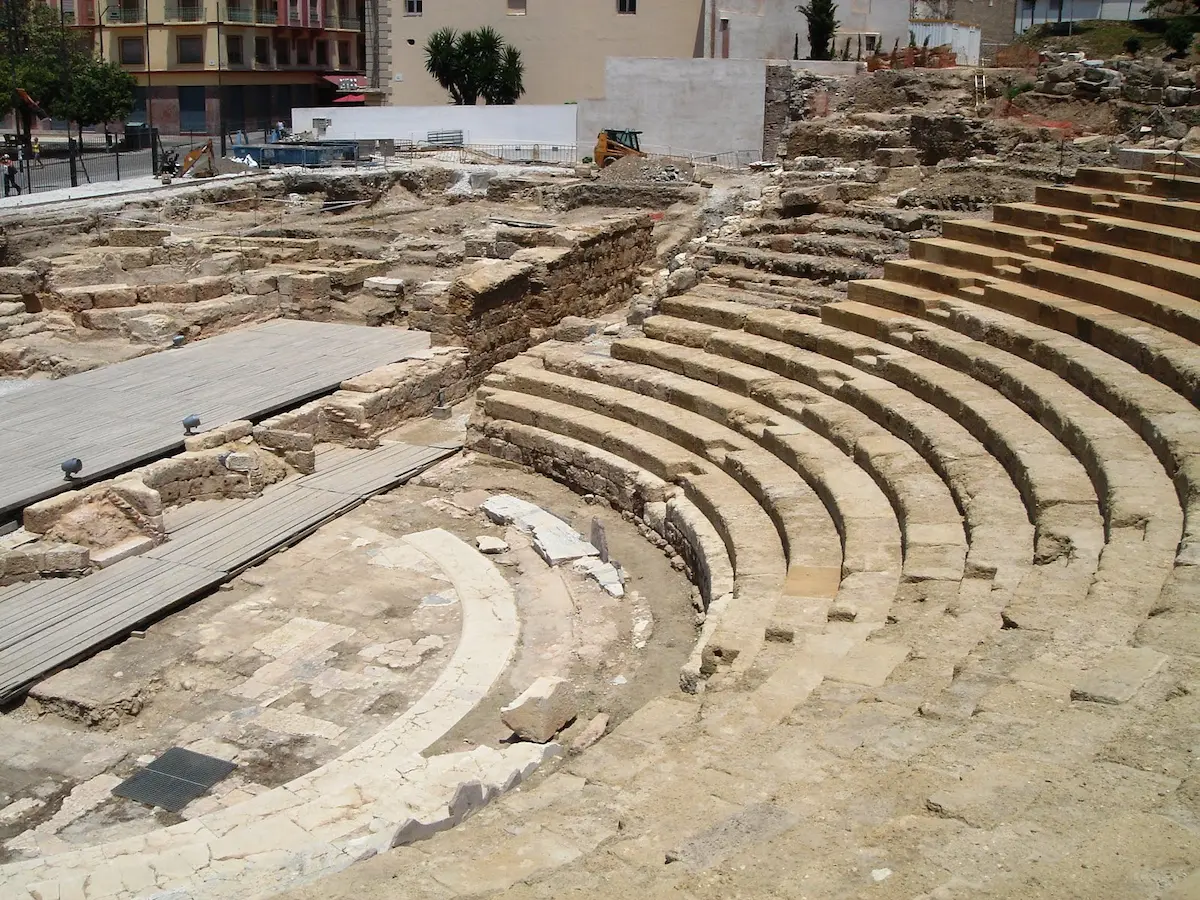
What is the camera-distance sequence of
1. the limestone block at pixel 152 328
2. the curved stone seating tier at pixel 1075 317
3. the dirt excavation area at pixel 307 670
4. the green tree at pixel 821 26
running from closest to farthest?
the dirt excavation area at pixel 307 670
the curved stone seating tier at pixel 1075 317
the limestone block at pixel 152 328
the green tree at pixel 821 26

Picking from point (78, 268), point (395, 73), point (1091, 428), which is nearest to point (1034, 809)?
point (1091, 428)

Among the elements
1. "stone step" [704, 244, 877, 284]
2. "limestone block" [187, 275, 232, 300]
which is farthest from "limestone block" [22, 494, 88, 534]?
"stone step" [704, 244, 877, 284]

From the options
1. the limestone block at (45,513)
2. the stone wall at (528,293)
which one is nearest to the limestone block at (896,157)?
the stone wall at (528,293)

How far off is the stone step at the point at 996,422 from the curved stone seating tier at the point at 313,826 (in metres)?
3.44

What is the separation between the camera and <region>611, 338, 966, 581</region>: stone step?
8109mm

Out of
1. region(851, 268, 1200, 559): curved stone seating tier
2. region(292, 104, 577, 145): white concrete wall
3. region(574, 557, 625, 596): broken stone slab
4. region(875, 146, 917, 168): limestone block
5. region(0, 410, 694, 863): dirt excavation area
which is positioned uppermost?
region(292, 104, 577, 145): white concrete wall

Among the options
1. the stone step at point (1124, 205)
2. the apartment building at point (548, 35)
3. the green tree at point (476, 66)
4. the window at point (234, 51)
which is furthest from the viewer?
the window at point (234, 51)

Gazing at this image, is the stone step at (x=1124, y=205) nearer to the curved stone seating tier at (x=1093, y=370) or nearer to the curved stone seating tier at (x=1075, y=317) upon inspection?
the curved stone seating tier at (x=1075, y=317)

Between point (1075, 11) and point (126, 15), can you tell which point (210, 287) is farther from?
point (126, 15)

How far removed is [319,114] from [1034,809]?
34297 millimetres

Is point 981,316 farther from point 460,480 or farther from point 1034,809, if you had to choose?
point 1034,809

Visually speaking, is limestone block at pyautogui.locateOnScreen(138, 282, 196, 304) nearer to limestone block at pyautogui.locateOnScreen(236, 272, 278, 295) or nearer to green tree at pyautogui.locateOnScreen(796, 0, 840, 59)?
limestone block at pyautogui.locateOnScreen(236, 272, 278, 295)

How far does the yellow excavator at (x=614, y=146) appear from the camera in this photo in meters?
28.8

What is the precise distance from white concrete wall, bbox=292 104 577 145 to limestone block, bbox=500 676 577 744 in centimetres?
2703
